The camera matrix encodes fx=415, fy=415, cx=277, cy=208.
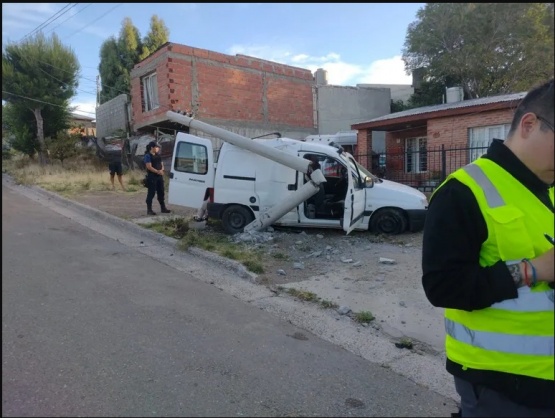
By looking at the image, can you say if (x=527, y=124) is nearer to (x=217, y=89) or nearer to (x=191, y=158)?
(x=217, y=89)

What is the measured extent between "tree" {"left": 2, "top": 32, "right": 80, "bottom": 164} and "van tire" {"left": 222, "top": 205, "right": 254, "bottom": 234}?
6062 millimetres

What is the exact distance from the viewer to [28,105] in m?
1.86

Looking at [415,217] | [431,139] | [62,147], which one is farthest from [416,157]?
[62,147]

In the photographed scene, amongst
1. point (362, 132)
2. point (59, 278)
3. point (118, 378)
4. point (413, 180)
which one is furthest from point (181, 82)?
point (362, 132)

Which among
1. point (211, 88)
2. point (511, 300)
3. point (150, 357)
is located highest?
point (211, 88)

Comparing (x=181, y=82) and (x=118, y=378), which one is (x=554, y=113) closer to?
(x=118, y=378)

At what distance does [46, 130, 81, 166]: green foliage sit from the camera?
7.49ft

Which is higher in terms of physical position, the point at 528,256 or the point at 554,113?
the point at 554,113

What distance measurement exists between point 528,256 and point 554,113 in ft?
1.35

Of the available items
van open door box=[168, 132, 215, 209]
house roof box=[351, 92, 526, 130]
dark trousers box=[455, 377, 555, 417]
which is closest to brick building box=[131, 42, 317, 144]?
dark trousers box=[455, 377, 555, 417]

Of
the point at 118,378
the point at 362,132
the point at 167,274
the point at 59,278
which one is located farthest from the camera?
the point at 362,132

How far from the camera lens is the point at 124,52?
1.71 meters

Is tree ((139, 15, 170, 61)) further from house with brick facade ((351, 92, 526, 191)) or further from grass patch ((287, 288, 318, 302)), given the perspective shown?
house with brick facade ((351, 92, 526, 191))

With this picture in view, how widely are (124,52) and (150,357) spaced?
2.33 metres
